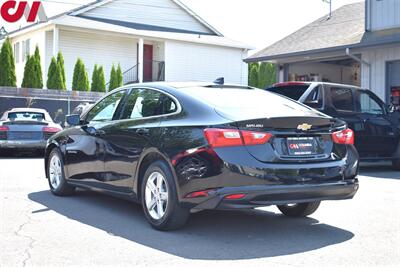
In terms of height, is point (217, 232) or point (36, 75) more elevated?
point (36, 75)

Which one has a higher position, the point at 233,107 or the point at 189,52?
the point at 189,52

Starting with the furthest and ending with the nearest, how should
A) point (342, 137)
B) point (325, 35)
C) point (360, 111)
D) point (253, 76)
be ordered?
point (253, 76)
point (325, 35)
point (360, 111)
point (342, 137)

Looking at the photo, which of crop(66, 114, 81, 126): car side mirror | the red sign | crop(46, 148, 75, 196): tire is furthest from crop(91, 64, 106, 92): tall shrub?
crop(66, 114, 81, 126): car side mirror

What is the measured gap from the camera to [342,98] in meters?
11.3

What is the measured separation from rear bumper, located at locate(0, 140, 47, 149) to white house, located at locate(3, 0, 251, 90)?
552 inches

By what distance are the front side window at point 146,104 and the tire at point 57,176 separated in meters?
1.69

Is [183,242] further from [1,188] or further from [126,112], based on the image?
[1,188]

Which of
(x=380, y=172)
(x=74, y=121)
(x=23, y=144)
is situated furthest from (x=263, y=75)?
(x=74, y=121)

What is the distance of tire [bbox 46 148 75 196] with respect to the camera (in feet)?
26.6

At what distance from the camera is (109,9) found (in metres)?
32.0

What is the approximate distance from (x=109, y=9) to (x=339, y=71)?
14.1 m

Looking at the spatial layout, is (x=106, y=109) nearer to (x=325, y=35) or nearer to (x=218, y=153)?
(x=218, y=153)

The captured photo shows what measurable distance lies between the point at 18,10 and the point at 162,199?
2767cm

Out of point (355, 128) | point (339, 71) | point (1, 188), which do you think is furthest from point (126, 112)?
point (339, 71)
